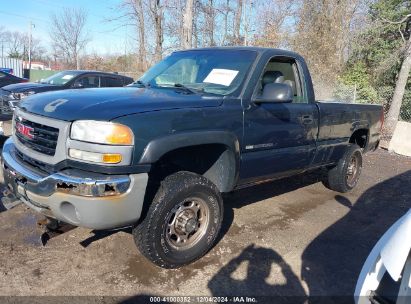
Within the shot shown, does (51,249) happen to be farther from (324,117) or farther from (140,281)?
(324,117)

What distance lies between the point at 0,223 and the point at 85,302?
1938 mm

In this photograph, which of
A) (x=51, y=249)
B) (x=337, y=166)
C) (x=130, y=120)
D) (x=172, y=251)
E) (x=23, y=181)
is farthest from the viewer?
(x=337, y=166)

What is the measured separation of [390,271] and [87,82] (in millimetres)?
10482

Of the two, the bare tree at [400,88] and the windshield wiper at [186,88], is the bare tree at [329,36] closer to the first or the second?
the bare tree at [400,88]

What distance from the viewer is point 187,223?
12.0 ft

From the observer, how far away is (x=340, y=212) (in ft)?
18.1

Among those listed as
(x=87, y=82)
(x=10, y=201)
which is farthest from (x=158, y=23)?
(x=10, y=201)

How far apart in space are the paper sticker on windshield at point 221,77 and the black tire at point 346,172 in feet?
9.06

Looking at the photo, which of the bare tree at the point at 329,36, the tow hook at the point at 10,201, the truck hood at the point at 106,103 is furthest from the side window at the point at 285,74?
the bare tree at the point at 329,36

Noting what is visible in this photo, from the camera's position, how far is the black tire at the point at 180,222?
3.36 meters

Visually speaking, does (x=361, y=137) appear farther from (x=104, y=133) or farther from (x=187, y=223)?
(x=104, y=133)

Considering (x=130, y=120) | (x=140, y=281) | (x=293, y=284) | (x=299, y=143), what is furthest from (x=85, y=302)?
(x=299, y=143)

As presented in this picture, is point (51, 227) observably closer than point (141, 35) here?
Yes

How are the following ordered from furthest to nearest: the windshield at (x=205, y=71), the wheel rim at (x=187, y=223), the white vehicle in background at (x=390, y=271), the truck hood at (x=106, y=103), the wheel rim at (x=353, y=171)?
1. the wheel rim at (x=353, y=171)
2. the windshield at (x=205, y=71)
3. the wheel rim at (x=187, y=223)
4. the truck hood at (x=106, y=103)
5. the white vehicle in background at (x=390, y=271)
